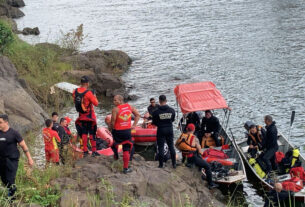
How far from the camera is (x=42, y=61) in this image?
2498 centimetres

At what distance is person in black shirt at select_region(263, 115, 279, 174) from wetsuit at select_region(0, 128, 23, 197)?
25.7ft

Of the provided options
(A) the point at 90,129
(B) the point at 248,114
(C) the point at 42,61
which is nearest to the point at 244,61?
(B) the point at 248,114

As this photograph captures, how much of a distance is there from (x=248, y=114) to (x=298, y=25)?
64.0 ft

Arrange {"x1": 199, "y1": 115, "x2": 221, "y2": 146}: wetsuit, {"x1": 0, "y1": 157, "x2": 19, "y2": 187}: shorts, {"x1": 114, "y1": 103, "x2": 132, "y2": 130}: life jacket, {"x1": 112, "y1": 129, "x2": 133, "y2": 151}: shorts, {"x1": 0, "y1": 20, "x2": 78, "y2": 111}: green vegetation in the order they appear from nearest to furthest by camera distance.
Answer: {"x1": 0, "y1": 157, "x2": 19, "y2": 187}: shorts < {"x1": 114, "y1": 103, "x2": 132, "y2": 130}: life jacket < {"x1": 112, "y1": 129, "x2": 133, "y2": 151}: shorts < {"x1": 199, "y1": 115, "x2": 221, "y2": 146}: wetsuit < {"x1": 0, "y1": 20, "x2": 78, "y2": 111}: green vegetation

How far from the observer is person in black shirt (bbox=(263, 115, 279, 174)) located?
12.8 m

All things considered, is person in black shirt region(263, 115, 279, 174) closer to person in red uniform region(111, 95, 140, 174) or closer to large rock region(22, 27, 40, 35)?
person in red uniform region(111, 95, 140, 174)

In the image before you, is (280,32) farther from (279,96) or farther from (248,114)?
(248,114)

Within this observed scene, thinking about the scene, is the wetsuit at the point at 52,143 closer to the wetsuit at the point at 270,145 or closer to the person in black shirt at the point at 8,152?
the person in black shirt at the point at 8,152

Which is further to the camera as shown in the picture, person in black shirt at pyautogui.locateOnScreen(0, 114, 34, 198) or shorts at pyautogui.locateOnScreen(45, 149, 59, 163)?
shorts at pyautogui.locateOnScreen(45, 149, 59, 163)

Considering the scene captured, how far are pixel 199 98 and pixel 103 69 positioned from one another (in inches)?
561

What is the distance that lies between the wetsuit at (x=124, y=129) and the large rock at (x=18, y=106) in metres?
7.11

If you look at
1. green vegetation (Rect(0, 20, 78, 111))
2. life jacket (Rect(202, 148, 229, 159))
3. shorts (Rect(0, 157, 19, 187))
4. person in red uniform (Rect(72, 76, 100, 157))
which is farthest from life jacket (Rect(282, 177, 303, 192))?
green vegetation (Rect(0, 20, 78, 111))

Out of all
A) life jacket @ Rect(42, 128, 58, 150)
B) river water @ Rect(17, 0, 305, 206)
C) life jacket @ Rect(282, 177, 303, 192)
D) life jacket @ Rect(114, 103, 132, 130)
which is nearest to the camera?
life jacket @ Rect(114, 103, 132, 130)

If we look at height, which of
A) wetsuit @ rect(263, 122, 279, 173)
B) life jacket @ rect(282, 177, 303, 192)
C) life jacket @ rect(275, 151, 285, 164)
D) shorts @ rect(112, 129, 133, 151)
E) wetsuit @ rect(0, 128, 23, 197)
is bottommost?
life jacket @ rect(275, 151, 285, 164)
